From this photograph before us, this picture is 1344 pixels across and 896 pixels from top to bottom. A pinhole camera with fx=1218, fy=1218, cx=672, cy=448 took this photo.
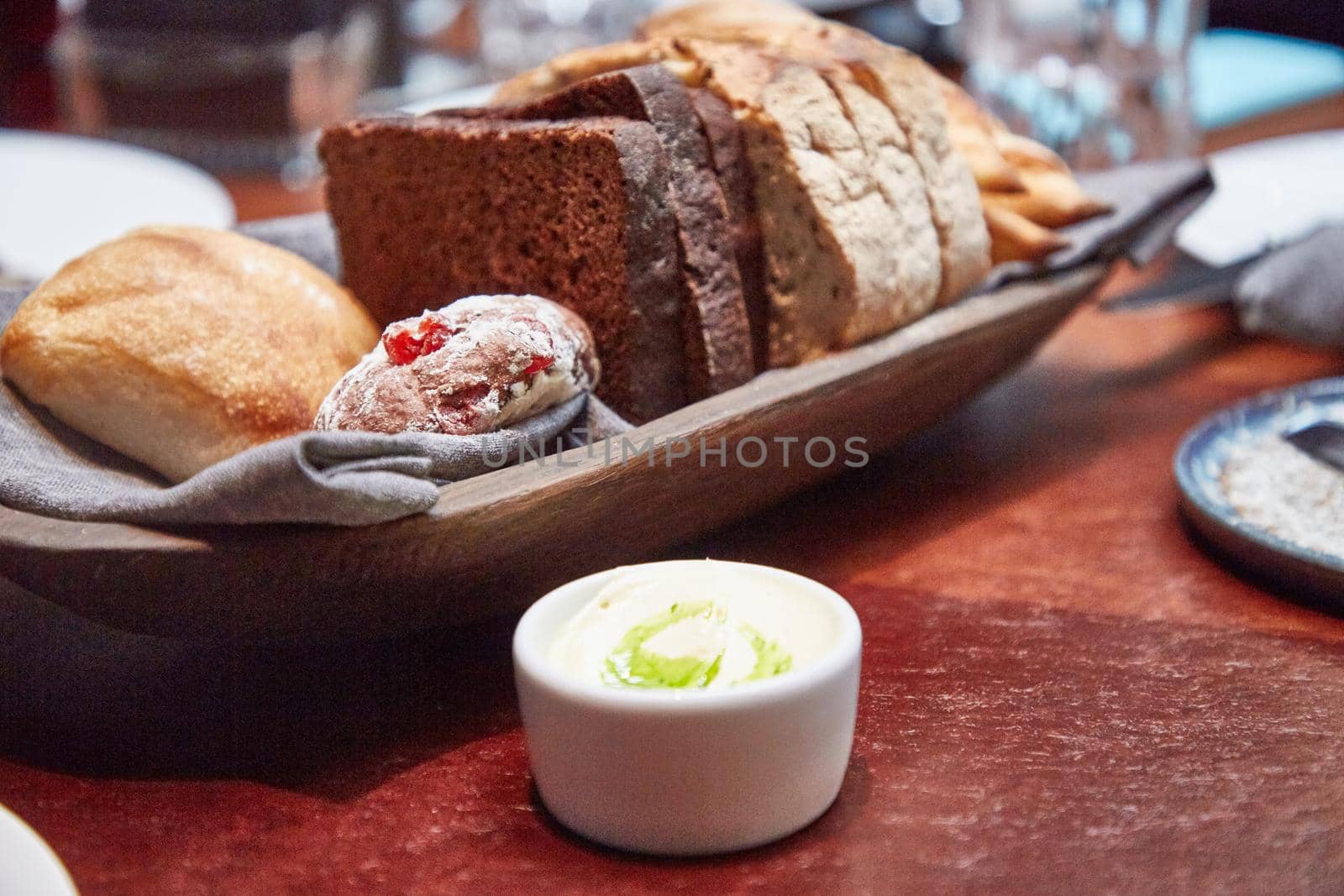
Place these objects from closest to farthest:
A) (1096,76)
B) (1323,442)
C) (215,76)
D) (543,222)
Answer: (543,222) < (1323,442) < (1096,76) < (215,76)

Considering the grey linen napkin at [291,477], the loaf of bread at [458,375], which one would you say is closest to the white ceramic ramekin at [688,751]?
the grey linen napkin at [291,477]

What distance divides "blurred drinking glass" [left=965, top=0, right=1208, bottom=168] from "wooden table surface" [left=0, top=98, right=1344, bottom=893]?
1864 millimetres

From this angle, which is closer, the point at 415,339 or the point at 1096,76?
the point at 415,339

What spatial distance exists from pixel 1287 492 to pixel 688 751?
0.91 meters

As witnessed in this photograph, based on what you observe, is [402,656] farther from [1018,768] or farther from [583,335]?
[1018,768]

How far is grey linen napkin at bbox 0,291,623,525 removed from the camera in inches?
36.0

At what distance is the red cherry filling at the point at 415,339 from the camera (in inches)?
46.4

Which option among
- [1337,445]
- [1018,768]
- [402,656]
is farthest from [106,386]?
[1337,445]

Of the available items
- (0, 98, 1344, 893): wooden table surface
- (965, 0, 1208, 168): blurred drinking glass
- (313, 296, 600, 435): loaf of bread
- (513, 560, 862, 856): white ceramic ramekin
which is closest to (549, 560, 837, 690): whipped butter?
(513, 560, 862, 856): white ceramic ramekin

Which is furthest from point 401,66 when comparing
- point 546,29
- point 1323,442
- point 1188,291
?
point 1323,442

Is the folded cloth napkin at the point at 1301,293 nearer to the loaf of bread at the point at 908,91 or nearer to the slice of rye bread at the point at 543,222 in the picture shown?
the loaf of bread at the point at 908,91

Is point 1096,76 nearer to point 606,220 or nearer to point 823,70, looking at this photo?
point 823,70

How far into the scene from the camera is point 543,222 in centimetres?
137

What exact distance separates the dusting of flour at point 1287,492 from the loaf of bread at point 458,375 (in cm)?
80
